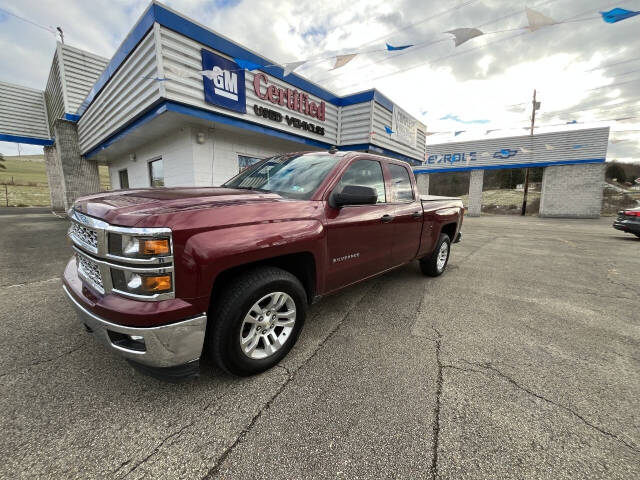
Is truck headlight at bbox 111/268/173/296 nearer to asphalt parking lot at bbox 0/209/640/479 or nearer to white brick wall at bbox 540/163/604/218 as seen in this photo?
asphalt parking lot at bbox 0/209/640/479

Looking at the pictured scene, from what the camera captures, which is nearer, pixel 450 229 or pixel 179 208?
pixel 179 208

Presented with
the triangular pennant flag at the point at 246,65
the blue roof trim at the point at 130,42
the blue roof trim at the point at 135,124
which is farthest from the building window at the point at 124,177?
the triangular pennant flag at the point at 246,65

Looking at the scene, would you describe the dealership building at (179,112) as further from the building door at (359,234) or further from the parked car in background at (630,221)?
the parked car in background at (630,221)

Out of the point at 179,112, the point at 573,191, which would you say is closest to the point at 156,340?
the point at 179,112

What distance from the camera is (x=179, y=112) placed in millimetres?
5840

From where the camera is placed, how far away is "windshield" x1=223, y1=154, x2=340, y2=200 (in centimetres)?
273

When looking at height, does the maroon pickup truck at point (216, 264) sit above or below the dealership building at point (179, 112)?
below

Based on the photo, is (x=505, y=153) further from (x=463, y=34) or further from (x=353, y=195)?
(x=353, y=195)

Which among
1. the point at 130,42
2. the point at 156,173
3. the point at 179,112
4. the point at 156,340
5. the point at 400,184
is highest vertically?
the point at 130,42

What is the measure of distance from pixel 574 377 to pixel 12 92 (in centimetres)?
2095

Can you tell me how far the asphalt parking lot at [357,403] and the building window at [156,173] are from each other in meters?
6.00

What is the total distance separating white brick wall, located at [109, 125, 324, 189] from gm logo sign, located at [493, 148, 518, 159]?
18.1 meters

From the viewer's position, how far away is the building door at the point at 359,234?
268cm

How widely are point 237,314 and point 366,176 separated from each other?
2157 mm
